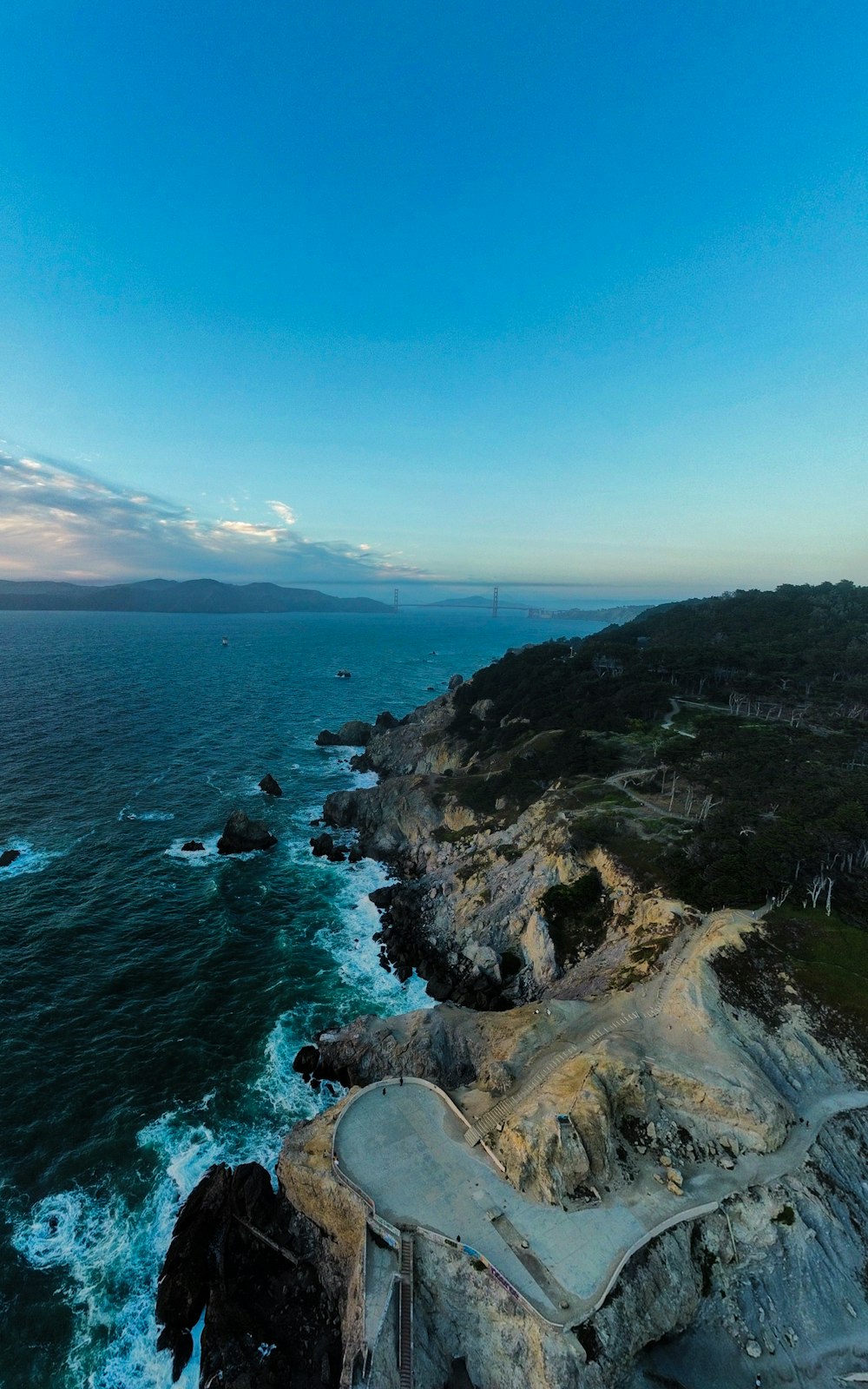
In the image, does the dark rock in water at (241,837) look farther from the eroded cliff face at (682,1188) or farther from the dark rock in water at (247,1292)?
the eroded cliff face at (682,1188)

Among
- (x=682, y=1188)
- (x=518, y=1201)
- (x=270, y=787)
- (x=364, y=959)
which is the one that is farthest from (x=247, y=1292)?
(x=270, y=787)

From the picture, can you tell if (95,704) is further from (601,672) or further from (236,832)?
(601,672)

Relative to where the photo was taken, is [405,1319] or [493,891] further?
[493,891]

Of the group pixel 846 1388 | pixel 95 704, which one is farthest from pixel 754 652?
pixel 95 704

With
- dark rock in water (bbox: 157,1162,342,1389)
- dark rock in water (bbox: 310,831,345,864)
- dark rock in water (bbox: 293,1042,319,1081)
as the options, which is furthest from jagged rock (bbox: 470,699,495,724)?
dark rock in water (bbox: 157,1162,342,1389)

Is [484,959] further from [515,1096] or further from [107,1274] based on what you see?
[107,1274]

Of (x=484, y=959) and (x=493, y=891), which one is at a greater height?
(x=493, y=891)
